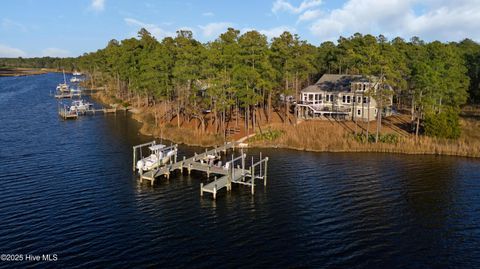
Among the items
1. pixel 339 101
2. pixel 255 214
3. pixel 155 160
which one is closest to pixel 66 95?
pixel 339 101

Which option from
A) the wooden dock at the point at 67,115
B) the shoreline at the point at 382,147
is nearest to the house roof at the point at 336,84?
the shoreline at the point at 382,147

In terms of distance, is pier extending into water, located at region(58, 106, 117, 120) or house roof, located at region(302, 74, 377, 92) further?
pier extending into water, located at region(58, 106, 117, 120)

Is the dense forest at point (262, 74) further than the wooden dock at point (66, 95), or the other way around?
the wooden dock at point (66, 95)

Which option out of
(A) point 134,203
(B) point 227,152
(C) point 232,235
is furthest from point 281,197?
(B) point 227,152

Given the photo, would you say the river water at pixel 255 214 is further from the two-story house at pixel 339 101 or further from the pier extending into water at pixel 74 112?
the pier extending into water at pixel 74 112

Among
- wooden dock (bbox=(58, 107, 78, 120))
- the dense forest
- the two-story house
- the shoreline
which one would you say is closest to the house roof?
the two-story house

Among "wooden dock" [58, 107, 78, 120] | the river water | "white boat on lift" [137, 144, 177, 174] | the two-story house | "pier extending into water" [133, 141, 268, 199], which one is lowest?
the river water

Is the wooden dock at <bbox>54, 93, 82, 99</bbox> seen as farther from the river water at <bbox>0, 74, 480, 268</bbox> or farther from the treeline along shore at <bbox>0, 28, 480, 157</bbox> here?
the river water at <bbox>0, 74, 480, 268</bbox>

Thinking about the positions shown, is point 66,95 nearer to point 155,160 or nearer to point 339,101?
point 339,101
